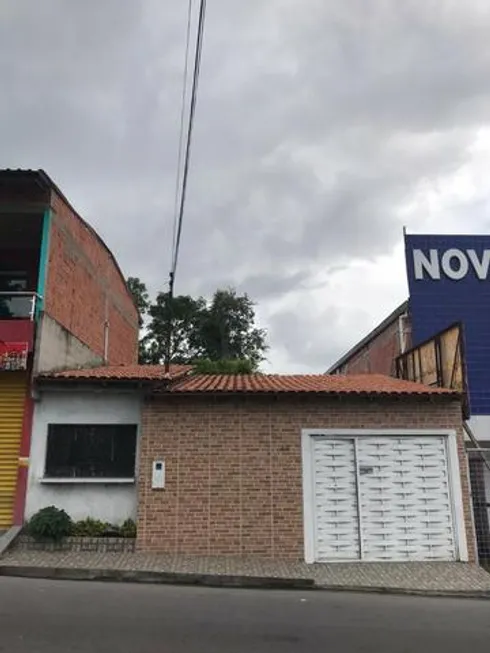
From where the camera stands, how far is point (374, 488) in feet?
39.8

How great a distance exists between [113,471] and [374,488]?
5.07 m

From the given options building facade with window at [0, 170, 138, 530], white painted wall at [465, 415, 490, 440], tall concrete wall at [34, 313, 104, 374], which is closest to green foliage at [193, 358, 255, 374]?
building facade with window at [0, 170, 138, 530]

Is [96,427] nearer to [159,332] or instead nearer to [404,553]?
[404,553]

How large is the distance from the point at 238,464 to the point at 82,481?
302cm

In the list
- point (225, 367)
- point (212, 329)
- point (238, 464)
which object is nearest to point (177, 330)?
point (212, 329)

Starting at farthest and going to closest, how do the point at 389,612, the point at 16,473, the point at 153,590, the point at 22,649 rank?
1. the point at 16,473
2. the point at 153,590
3. the point at 389,612
4. the point at 22,649

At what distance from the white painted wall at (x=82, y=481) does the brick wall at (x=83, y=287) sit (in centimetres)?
216

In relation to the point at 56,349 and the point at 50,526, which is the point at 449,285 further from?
the point at 50,526

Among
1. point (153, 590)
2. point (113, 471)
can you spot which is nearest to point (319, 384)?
point (113, 471)

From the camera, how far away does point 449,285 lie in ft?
62.1

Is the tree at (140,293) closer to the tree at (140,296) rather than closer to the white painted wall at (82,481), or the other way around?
the tree at (140,296)

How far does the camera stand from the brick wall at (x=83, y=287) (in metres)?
14.4

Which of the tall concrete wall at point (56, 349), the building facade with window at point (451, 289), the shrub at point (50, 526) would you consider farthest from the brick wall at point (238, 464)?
the building facade with window at point (451, 289)

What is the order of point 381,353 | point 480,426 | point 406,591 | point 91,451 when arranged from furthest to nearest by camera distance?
1. point 381,353
2. point 480,426
3. point 91,451
4. point 406,591
